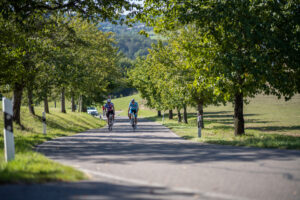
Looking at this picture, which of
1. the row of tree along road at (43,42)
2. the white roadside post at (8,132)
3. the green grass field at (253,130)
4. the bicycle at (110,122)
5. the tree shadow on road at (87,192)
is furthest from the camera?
the bicycle at (110,122)

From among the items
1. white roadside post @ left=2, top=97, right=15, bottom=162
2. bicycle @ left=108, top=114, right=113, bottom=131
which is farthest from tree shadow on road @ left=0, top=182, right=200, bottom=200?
bicycle @ left=108, top=114, right=113, bottom=131

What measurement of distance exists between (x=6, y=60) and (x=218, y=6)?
9894mm

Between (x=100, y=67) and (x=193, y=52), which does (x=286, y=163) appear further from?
(x=100, y=67)

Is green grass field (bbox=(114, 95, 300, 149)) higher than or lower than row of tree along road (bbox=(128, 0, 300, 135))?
lower

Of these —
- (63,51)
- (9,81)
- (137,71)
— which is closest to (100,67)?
(137,71)

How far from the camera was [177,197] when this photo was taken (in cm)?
399

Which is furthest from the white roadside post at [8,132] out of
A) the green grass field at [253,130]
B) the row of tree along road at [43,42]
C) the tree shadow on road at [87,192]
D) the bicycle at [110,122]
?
the bicycle at [110,122]

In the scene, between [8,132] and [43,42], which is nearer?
[8,132]

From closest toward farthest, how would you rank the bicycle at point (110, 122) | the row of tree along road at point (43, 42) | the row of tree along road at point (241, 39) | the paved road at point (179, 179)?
the paved road at point (179, 179)
the row of tree along road at point (43, 42)
the row of tree along road at point (241, 39)
the bicycle at point (110, 122)

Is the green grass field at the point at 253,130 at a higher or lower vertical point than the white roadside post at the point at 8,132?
lower

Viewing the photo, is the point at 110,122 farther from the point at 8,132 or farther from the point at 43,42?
the point at 8,132

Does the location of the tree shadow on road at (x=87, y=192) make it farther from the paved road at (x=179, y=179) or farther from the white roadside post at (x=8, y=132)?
the white roadside post at (x=8, y=132)

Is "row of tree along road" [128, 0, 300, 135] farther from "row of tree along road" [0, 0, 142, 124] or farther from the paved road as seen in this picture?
the paved road

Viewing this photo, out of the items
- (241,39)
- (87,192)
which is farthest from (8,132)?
(241,39)
